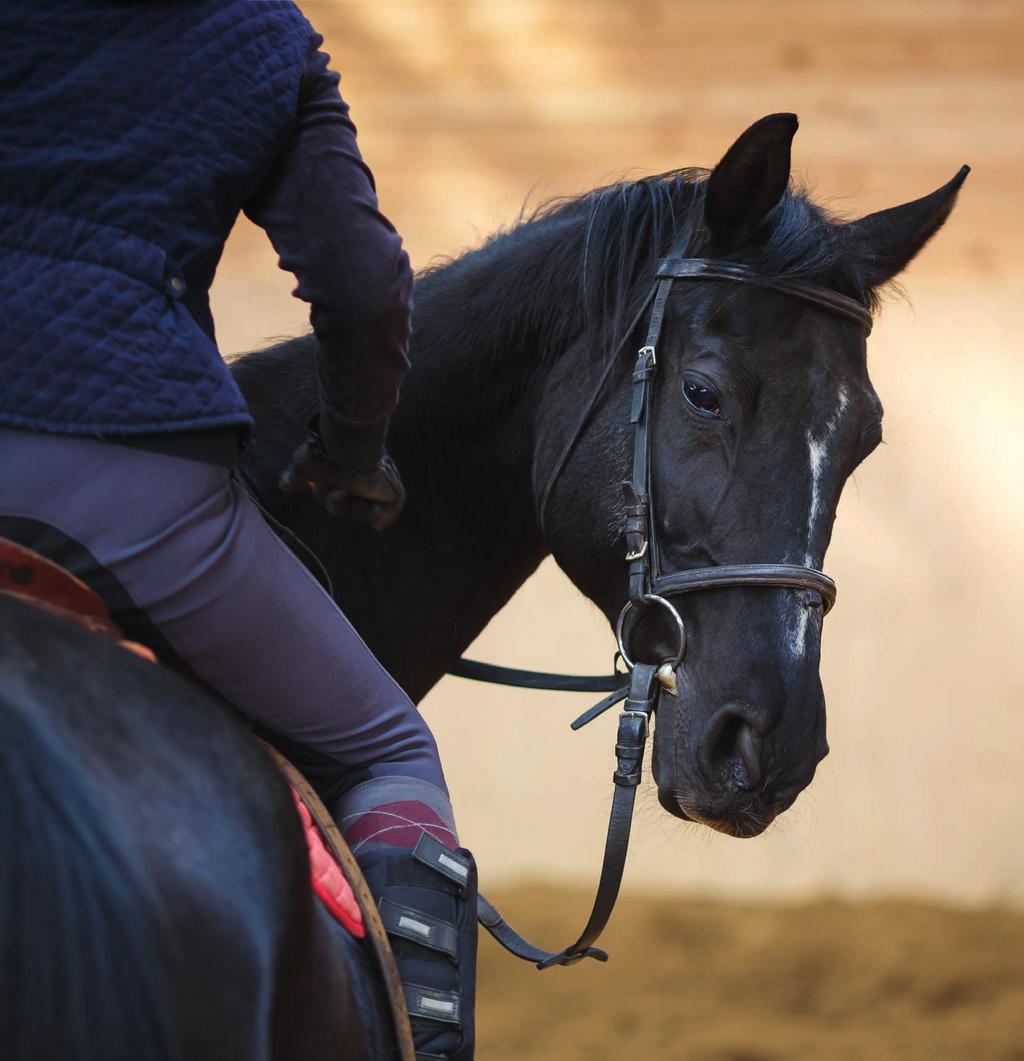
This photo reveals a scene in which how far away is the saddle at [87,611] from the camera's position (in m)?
0.95

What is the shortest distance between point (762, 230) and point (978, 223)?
2.91 meters

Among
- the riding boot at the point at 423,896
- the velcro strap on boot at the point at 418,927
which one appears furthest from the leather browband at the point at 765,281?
the velcro strap on boot at the point at 418,927

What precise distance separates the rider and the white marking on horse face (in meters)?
0.40

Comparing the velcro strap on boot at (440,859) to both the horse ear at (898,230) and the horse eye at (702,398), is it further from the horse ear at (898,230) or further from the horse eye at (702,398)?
the horse ear at (898,230)

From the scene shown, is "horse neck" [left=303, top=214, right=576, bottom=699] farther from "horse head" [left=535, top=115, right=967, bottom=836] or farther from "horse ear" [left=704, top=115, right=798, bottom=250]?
"horse ear" [left=704, top=115, right=798, bottom=250]

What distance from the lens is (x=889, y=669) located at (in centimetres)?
403

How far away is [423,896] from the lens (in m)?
1.11

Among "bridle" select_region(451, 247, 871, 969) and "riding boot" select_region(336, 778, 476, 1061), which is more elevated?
"bridle" select_region(451, 247, 871, 969)

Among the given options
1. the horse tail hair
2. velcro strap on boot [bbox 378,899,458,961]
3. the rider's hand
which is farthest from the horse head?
the horse tail hair

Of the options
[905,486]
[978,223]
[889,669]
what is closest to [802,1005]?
[889,669]

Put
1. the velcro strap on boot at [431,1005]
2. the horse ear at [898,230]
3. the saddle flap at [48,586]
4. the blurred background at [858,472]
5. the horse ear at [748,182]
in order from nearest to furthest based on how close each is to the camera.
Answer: the saddle flap at [48,586]
the velcro strap on boot at [431,1005]
the horse ear at [748,182]
the horse ear at [898,230]
the blurred background at [858,472]

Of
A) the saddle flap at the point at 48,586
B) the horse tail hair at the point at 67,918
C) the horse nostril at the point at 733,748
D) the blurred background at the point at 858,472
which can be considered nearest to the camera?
the horse tail hair at the point at 67,918

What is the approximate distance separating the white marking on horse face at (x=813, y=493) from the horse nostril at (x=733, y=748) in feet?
0.29

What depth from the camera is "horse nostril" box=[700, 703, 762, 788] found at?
4.24ft
